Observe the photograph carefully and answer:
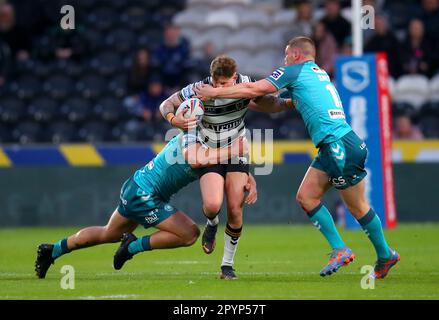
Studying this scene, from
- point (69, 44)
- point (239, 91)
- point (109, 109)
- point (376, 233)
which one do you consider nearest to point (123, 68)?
point (69, 44)

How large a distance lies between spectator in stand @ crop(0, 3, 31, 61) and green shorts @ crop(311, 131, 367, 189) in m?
12.4

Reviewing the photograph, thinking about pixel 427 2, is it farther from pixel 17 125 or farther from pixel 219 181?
pixel 219 181

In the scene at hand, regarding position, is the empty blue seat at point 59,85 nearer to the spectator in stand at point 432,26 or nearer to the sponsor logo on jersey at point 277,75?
the spectator in stand at point 432,26

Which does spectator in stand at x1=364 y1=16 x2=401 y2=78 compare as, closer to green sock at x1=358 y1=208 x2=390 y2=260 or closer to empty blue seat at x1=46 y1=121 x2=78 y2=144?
empty blue seat at x1=46 y1=121 x2=78 y2=144

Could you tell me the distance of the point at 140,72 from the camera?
20.4 m

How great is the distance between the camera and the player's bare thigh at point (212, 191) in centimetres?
1004

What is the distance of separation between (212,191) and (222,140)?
0.67m

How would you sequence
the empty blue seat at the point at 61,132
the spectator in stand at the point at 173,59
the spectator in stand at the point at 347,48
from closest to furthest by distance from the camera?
the empty blue seat at the point at 61,132
the spectator in stand at the point at 347,48
the spectator in stand at the point at 173,59

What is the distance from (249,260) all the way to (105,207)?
650cm

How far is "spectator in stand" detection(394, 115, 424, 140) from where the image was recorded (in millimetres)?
19000

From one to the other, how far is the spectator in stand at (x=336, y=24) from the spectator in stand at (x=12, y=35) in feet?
20.7

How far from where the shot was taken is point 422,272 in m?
10.9

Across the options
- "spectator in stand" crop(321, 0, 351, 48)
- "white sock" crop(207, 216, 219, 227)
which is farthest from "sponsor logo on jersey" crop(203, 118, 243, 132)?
"spectator in stand" crop(321, 0, 351, 48)

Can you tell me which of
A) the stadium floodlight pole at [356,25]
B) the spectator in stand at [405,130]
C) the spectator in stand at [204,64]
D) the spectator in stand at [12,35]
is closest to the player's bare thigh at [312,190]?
the stadium floodlight pole at [356,25]
